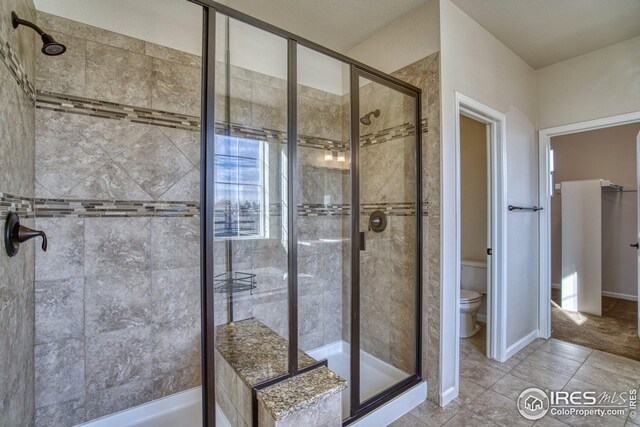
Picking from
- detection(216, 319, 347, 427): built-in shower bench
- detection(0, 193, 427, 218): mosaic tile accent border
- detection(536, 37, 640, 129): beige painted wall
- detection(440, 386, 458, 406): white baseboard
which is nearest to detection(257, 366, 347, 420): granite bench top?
detection(216, 319, 347, 427): built-in shower bench

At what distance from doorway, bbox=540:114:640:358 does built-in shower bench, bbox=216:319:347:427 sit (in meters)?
2.82

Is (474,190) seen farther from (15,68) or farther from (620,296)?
(15,68)

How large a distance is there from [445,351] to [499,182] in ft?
4.99

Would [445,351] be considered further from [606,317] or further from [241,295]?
[606,317]

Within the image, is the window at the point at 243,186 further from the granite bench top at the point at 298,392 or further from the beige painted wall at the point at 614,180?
the beige painted wall at the point at 614,180

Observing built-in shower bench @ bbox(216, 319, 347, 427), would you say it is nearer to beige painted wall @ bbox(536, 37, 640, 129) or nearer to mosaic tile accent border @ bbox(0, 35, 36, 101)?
mosaic tile accent border @ bbox(0, 35, 36, 101)

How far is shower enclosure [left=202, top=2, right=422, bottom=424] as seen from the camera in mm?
1591

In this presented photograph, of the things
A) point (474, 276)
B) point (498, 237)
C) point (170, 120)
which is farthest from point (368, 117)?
point (474, 276)

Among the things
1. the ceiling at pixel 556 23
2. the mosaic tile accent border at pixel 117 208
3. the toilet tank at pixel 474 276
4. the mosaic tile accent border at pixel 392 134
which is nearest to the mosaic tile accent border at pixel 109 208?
the mosaic tile accent border at pixel 117 208

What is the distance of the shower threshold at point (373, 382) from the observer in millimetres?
1908

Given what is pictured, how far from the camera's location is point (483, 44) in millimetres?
2504

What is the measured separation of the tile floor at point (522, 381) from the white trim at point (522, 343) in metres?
0.03

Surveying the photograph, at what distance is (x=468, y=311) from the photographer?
10.3 feet

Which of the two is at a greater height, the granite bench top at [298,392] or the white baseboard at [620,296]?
the granite bench top at [298,392]
